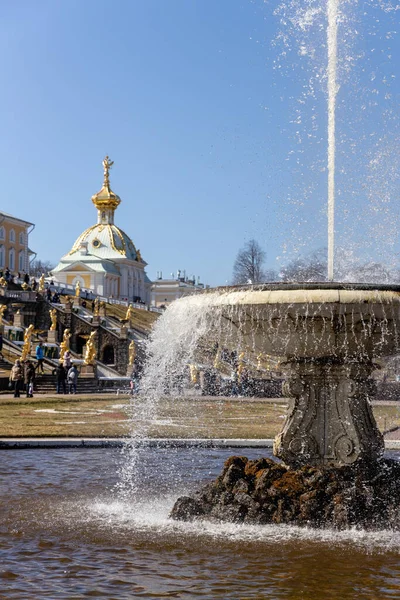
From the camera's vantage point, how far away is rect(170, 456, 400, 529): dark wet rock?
8500mm

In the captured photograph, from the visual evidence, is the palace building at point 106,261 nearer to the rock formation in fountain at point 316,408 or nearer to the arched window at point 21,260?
the arched window at point 21,260

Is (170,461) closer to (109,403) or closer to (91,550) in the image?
(91,550)

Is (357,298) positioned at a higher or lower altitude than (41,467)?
higher

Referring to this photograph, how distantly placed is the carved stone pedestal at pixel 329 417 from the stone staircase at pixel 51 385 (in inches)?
942

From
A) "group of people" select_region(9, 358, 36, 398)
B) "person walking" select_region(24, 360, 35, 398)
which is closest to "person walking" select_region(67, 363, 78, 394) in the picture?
"group of people" select_region(9, 358, 36, 398)

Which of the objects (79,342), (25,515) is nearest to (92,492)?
(25,515)

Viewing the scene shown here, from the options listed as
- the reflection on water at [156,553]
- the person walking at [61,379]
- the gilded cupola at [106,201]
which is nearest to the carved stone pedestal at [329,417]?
the reflection on water at [156,553]

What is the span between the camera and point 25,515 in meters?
8.82

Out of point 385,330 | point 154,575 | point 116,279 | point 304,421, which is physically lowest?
point 154,575

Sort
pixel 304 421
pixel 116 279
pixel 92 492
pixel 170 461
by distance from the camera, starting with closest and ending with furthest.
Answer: pixel 304 421
pixel 92 492
pixel 170 461
pixel 116 279

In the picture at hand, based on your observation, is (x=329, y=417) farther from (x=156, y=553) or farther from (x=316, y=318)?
(x=156, y=553)

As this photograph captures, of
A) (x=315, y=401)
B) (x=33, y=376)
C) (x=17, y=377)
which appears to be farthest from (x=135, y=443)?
(x=33, y=376)

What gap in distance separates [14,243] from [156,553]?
8330 cm

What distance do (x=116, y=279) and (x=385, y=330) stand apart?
96.6 metres
